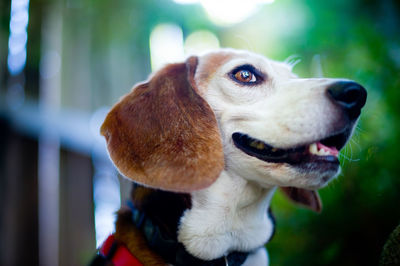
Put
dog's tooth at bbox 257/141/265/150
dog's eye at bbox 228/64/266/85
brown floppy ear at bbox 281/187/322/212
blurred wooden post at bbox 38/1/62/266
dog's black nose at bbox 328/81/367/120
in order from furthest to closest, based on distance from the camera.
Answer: blurred wooden post at bbox 38/1/62/266 → brown floppy ear at bbox 281/187/322/212 → dog's eye at bbox 228/64/266/85 → dog's tooth at bbox 257/141/265/150 → dog's black nose at bbox 328/81/367/120

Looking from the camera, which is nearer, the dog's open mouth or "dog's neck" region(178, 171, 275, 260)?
the dog's open mouth

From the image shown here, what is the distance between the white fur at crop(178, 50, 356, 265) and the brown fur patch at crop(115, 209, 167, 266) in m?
0.14

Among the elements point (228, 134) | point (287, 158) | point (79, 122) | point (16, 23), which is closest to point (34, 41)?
point (16, 23)

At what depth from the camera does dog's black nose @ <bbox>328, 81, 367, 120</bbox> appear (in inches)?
39.3

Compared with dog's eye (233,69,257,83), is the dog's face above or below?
below

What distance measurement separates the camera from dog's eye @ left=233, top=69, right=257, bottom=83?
4.24 feet

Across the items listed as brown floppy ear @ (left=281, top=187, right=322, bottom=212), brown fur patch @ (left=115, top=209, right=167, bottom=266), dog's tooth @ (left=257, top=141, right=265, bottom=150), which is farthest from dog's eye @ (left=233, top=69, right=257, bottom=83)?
brown fur patch @ (left=115, top=209, right=167, bottom=266)

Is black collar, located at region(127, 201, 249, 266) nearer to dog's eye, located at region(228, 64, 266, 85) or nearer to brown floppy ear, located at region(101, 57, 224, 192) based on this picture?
brown floppy ear, located at region(101, 57, 224, 192)

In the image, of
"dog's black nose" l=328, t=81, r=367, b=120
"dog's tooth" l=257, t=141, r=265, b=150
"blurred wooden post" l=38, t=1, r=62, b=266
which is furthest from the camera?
"blurred wooden post" l=38, t=1, r=62, b=266

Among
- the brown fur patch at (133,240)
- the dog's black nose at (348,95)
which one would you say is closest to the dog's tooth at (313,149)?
the dog's black nose at (348,95)

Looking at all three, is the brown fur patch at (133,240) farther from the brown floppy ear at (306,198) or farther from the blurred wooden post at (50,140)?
the blurred wooden post at (50,140)

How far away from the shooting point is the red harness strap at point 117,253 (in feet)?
3.89

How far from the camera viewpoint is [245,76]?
1306 millimetres

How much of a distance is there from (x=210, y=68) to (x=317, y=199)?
874 millimetres
